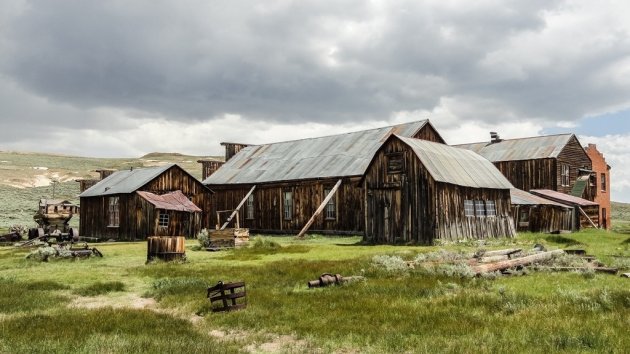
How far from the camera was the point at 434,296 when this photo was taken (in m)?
11.8

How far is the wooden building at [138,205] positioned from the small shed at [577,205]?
88.7 ft

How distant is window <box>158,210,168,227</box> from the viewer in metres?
37.2

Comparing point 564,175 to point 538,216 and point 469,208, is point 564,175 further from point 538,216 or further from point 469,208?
point 469,208

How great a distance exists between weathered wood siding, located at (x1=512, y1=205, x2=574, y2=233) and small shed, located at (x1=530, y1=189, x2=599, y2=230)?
208cm

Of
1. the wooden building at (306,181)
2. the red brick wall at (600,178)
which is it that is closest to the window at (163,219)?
the wooden building at (306,181)

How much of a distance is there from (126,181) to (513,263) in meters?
31.8

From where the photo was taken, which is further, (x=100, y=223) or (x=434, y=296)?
(x=100, y=223)

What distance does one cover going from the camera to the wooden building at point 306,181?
38.1 metres

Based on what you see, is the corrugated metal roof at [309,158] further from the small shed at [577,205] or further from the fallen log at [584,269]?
the fallen log at [584,269]

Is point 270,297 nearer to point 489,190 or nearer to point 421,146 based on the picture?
point 421,146

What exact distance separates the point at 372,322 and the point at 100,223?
1408 inches

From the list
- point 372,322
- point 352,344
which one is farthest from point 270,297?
point 352,344

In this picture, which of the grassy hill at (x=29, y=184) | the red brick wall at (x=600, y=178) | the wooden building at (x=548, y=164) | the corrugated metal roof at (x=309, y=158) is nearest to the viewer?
the corrugated metal roof at (x=309, y=158)

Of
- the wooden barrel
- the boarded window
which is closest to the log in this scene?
the wooden barrel
